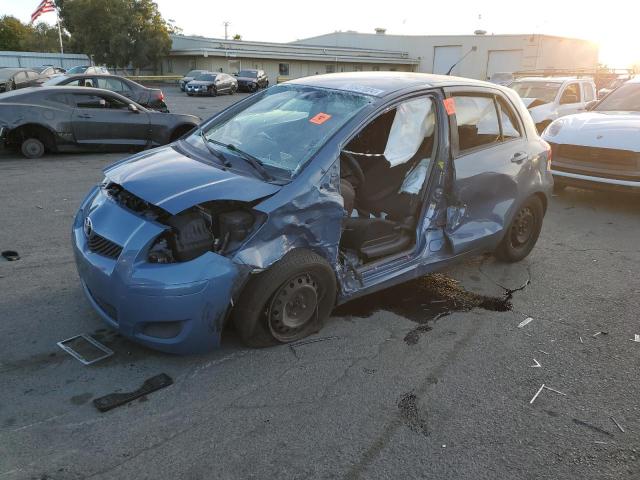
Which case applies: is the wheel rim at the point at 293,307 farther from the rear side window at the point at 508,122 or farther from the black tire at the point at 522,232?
the rear side window at the point at 508,122

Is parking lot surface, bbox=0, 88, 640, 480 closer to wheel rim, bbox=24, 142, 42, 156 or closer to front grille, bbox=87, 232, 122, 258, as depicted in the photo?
front grille, bbox=87, 232, 122, 258

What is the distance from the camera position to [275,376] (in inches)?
126

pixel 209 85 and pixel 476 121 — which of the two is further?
pixel 209 85

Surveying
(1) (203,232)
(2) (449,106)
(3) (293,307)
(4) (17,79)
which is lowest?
(3) (293,307)

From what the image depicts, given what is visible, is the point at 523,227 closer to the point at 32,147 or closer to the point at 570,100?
the point at 32,147

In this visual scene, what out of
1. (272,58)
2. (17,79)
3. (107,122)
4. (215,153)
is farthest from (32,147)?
Answer: (272,58)

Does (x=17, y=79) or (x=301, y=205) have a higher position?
(x=17, y=79)

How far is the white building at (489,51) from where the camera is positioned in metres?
49.2

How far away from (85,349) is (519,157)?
397 centimetres

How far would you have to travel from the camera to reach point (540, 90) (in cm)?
1365

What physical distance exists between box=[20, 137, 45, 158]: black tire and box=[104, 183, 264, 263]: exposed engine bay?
768 cm

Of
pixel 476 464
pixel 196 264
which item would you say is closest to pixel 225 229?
pixel 196 264

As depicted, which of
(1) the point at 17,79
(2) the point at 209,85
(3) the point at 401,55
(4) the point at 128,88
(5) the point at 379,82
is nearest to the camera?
(5) the point at 379,82

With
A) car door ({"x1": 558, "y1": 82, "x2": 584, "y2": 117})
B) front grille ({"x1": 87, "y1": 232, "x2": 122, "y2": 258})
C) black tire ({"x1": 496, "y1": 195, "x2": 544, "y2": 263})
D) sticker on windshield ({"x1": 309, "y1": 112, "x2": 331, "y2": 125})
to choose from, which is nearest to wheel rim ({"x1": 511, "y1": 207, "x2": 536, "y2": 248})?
black tire ({"x1": 496, "y1": 195, "x2": 544, "y2": 263})
